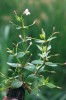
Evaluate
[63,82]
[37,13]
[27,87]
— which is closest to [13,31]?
[37,13]

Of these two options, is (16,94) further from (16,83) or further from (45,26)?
(45,26)

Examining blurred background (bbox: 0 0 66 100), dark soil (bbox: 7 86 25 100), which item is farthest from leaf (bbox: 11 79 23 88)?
blurred background (bbox: 0 0 66 100)

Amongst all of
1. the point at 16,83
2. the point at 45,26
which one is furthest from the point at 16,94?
the point at 45,26

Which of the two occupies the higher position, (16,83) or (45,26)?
(45,26)

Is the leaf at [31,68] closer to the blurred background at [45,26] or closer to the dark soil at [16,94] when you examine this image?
the dark soil at [16,94]

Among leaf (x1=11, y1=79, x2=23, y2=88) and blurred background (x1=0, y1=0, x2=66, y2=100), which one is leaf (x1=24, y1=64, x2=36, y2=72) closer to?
leaf (x1=11, y1=79, x2=23, y2=88)

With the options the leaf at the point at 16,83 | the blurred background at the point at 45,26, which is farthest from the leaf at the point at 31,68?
the blurred background at the point at 45,26

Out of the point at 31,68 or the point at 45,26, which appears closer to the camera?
the point at 31,68

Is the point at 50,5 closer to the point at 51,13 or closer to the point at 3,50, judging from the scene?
the point at 51,13
